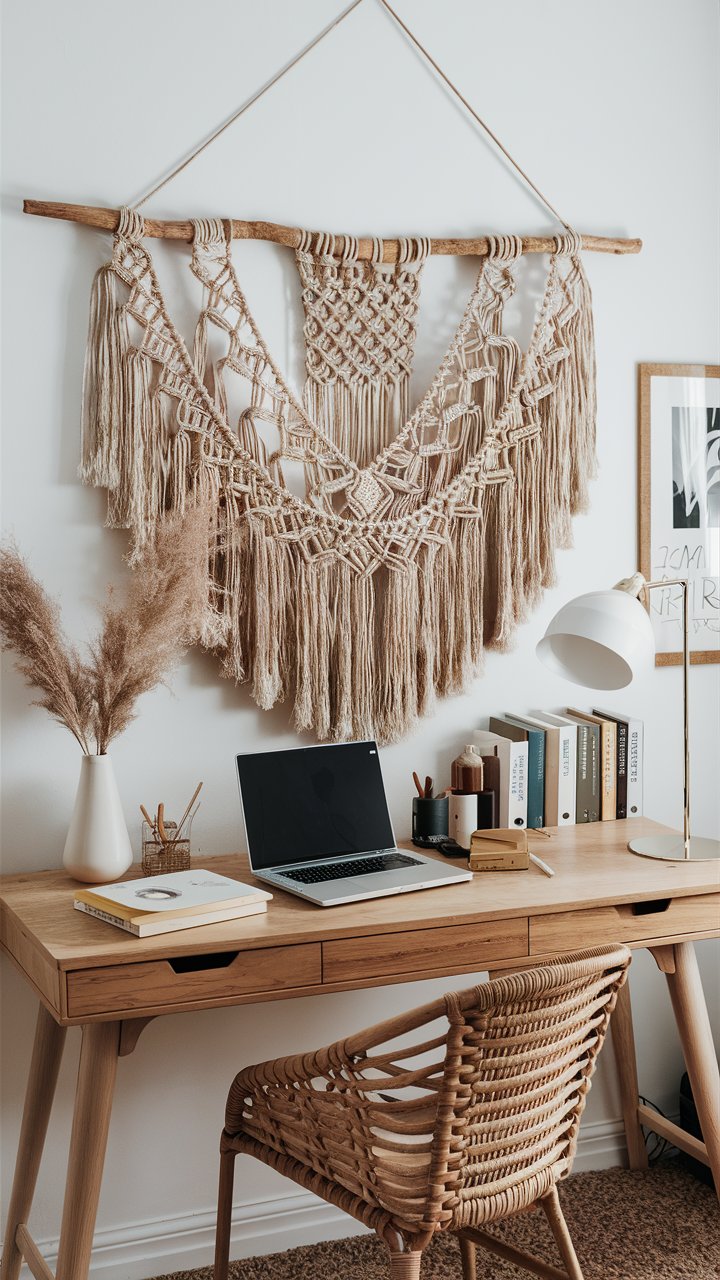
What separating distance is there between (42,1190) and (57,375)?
145 cm

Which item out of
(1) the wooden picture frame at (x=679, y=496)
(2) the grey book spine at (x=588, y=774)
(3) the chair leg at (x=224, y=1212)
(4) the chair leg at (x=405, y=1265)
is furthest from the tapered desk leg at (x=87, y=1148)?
(1) the wooden picture frame at (x=679, y=496)

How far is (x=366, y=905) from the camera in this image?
1.79 meters

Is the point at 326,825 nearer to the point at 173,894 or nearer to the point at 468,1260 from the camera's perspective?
the point at 173,894

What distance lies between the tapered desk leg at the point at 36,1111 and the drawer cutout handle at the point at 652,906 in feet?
3.20

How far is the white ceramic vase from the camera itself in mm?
1856

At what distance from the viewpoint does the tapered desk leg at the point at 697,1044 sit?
1938 mm

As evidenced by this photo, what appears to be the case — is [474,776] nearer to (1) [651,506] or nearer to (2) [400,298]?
(1) [651,506]

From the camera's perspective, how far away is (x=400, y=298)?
7.16ft

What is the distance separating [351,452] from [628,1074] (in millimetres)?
1472

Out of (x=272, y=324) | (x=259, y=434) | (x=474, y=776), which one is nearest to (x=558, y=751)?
(x=474, y=776)

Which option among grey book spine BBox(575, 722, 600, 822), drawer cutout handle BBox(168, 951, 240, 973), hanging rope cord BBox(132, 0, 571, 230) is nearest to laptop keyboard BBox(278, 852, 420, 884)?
drawer cutout handle BBox(168, 951, 240, 973)

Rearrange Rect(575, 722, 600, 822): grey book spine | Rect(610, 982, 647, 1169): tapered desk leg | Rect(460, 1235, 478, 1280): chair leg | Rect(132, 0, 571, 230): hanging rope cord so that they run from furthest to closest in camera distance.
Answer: Rect(610, 982, 647, 1169): tapered desk leg, Rect(575, 722, 600, 822): grey book spine, Rect(132, 0, 571, 230): hanging rope cord, Rect(460, 1235, 478, 1280): chair leg

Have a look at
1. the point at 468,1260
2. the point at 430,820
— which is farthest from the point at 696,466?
the point at 468,1260

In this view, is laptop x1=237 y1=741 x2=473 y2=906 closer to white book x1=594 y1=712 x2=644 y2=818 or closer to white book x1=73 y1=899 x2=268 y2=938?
white book x1=73 y1=899 x2=268 y2=938
